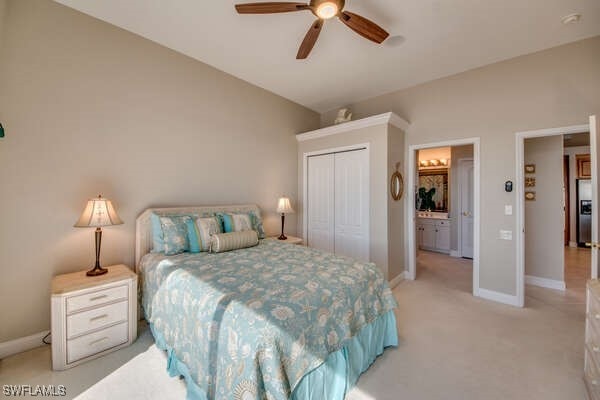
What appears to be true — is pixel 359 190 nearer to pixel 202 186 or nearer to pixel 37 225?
pixel 202 186

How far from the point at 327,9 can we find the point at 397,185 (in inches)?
102

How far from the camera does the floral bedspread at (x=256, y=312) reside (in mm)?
1170

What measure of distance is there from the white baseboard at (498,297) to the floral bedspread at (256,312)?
1997 millimetres

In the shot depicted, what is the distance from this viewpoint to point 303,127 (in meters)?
4.62

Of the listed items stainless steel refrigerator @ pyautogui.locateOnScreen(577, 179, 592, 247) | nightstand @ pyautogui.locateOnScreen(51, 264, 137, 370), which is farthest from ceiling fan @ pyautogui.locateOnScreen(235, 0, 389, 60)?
stainless steel refrigerator @ pyautogui.locateOnScreen(577, 179, 592, 247)

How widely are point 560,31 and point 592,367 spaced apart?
10.2ft

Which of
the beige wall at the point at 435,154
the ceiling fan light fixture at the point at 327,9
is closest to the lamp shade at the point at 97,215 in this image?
the ceiling fan light fixture at the point at 327,9

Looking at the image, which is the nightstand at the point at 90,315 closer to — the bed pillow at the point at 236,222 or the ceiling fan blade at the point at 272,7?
the bed pillow at the point at 236,222

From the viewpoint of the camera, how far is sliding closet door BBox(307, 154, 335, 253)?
4.08m

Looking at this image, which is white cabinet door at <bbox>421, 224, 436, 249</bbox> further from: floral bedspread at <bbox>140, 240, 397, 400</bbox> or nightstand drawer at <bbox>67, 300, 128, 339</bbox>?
nightstand drawer at <bbox>67, 300, 128, 339</bbox>

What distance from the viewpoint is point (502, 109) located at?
3082 millimetres

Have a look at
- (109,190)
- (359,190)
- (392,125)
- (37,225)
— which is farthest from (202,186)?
(392,125)

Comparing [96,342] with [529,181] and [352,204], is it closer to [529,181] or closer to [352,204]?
[352,204]

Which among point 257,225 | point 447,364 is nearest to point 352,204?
point 257,225
